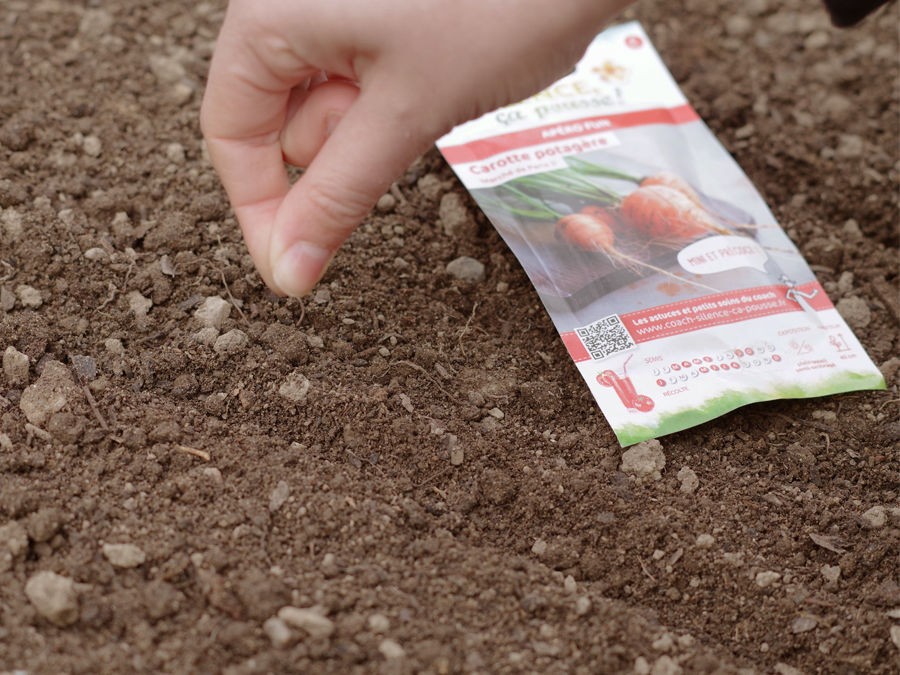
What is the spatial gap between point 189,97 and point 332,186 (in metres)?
0.76

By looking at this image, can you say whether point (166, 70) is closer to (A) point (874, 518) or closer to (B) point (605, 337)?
(B) point (605, 337)

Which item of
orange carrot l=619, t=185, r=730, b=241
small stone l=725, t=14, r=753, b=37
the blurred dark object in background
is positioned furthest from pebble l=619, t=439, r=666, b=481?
small stone l=725, t=14, r=753, b=37

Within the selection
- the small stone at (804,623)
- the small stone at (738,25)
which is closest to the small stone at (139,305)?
the small stone at (804,623)

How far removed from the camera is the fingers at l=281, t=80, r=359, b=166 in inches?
45.5

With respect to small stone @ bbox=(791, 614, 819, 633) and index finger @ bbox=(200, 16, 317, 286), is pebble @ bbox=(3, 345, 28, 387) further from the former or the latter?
A: small stone @ bbox=(791, 614, 819, 633)

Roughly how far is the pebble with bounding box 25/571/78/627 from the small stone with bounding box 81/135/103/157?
0.76 m

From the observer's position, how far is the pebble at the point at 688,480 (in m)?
1.27

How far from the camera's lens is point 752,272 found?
4.93ft

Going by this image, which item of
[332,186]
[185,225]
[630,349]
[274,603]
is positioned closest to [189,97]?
[185,225]

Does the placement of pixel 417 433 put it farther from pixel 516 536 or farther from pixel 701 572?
pixel 701 572

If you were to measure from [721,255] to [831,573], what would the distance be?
524 mm

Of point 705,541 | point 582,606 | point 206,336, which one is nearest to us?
point 582,606

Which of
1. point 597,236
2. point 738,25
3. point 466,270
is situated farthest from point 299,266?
point 738,25

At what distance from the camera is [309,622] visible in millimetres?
1008
